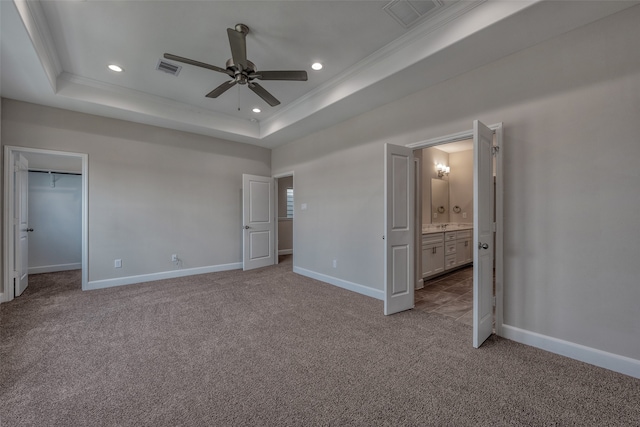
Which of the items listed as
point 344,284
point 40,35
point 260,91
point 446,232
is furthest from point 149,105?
point 446,232

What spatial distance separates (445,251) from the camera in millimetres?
4895

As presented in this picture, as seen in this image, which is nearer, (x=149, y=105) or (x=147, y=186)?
(x=149, y=105)

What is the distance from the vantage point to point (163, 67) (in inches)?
132

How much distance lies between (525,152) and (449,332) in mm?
1900

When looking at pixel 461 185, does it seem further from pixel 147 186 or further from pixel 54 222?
pixel 54 222

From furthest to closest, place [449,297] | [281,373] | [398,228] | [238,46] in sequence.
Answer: [449,297], [398,228], [238,46], [281,373]

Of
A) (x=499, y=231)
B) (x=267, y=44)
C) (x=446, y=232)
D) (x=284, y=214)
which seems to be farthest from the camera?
(x=284, y=214)

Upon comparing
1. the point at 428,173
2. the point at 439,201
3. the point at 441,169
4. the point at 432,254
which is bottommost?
the point at 432,254

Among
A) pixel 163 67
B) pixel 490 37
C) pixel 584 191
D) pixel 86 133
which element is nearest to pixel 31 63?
pixel 163 67

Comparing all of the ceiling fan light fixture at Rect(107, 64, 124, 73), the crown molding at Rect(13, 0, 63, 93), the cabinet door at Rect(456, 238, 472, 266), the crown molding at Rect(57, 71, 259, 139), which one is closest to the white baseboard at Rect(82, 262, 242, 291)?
the crown molding at Rect(57, 71, 259, 139)

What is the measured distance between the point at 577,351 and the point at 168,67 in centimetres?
520

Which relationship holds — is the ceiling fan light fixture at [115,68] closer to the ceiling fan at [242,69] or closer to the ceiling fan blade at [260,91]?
the ceiling fan at [242,69]

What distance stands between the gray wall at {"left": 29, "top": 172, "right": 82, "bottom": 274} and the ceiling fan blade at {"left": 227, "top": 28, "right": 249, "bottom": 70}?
5573 mm

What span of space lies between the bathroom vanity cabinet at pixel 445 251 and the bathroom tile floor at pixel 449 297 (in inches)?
8.1
